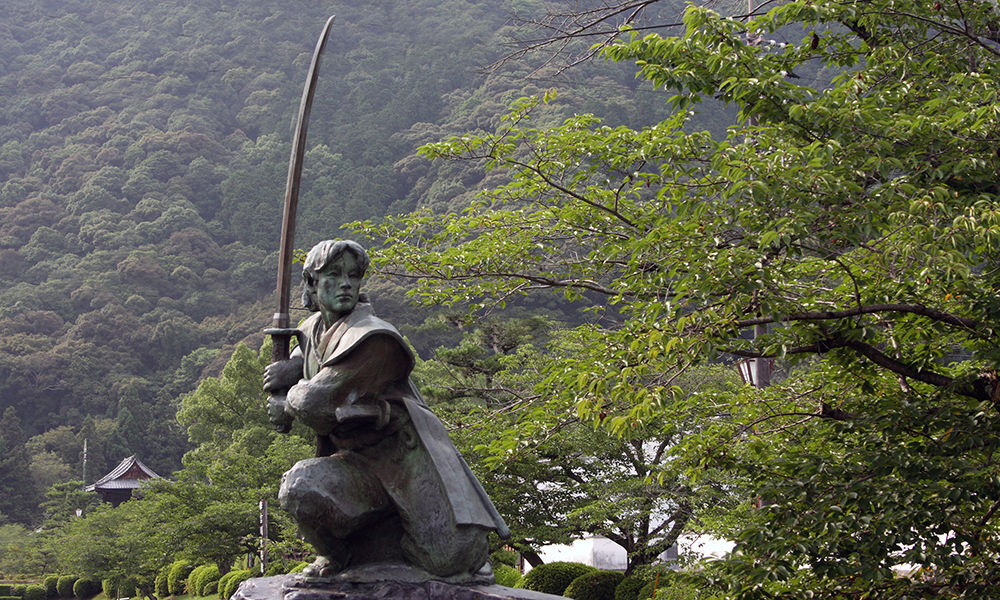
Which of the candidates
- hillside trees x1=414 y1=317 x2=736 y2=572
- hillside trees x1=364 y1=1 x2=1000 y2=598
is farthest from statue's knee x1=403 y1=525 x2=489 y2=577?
hillside trees x1=414 y1=317 x2=736 y2=572

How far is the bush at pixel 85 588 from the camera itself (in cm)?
2734

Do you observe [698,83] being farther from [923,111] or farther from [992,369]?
[992,369]

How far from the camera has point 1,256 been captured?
187 feet

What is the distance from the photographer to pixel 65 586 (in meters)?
28.1

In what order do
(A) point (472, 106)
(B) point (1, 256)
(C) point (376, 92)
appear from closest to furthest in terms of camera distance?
(A) point (472, 106), (B) point (1, 256), (C) point (376, 92)

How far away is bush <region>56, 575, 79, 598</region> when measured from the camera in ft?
91.1

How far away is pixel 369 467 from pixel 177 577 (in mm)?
22436

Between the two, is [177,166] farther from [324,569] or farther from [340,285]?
[324,569]

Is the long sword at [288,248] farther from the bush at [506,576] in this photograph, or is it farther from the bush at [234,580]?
the bush at [234,580]

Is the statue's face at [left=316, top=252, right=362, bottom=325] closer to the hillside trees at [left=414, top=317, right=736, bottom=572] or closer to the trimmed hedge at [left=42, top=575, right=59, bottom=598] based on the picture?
the hillside trees at [left=414, top=317, right=736, bottom=572]

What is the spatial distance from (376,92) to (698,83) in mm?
64005

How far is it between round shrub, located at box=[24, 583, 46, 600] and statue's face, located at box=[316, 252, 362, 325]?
2863 cm

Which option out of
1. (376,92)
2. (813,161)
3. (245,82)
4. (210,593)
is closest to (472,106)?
(376,92)

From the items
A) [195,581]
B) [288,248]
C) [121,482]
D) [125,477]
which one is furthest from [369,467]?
[125,477]
